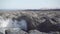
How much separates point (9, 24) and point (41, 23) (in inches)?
17.5

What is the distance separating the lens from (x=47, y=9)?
123cm

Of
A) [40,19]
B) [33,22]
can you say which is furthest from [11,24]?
[40,19]

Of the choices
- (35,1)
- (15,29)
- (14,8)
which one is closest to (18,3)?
(14,8)

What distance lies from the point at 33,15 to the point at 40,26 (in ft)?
0.59

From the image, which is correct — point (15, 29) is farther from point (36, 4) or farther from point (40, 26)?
point (36, 4)

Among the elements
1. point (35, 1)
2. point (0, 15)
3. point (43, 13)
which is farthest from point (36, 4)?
point (0, 15)

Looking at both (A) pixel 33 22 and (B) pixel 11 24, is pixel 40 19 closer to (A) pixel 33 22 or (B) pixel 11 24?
(A) pixel 33 22

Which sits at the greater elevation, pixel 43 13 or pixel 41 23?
pixel 43 13

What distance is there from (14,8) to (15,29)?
30 cm

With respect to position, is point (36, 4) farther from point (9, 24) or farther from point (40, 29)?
point (9, 24)

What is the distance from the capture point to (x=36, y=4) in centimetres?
125

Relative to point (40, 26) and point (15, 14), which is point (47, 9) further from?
point (15, 14)

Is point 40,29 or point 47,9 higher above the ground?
point 47,9

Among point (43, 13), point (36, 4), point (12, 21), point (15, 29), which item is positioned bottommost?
point (15, 29)
